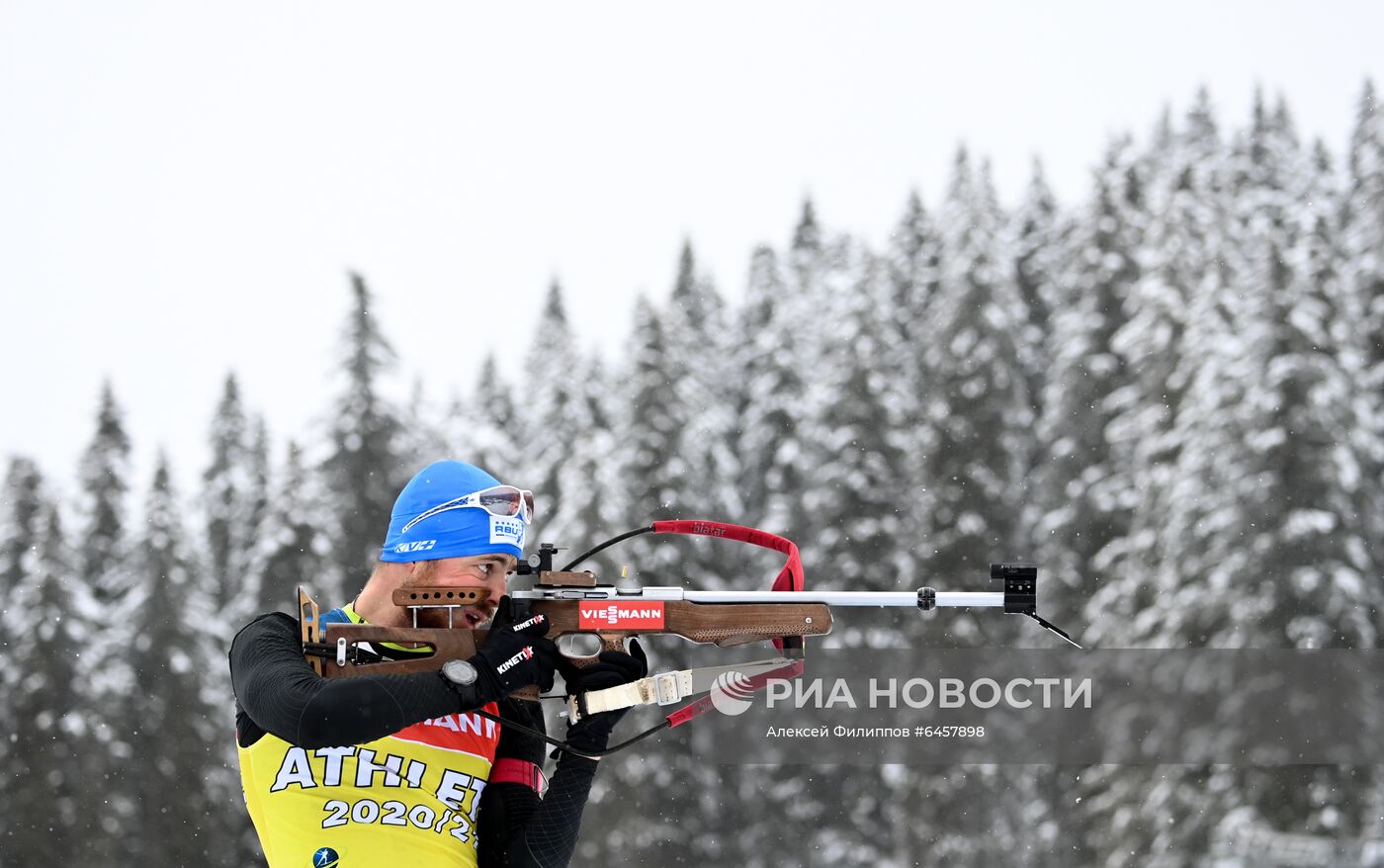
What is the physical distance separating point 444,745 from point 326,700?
711 millimetres

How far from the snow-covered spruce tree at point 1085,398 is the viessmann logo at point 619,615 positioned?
28.9 m

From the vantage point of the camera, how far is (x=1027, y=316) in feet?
137

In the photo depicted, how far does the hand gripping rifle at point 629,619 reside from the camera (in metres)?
3.36

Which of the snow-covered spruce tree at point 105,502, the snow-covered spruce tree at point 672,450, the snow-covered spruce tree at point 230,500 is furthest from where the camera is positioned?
the snow-covered spruce tree at point 230,500

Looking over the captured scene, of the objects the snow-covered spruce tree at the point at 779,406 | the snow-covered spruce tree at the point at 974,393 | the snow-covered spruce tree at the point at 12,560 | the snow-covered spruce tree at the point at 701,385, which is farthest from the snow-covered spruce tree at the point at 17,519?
the snow-covered spruce tree at the point at 974,393

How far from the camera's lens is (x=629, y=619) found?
3625mm

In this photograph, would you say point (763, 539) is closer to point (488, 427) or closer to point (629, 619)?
point (629, 619)

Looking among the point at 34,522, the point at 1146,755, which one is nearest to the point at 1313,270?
the point at 1146,755

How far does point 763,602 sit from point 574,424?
34.9 m

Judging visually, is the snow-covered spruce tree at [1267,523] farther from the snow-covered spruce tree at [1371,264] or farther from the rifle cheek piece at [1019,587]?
the rifle cheek piece at [1019,587]

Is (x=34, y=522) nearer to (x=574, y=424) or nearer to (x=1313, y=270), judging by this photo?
(x=574, y=424)

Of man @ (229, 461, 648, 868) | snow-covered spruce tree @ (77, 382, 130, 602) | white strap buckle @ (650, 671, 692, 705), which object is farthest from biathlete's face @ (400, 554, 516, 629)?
snow-covered spruce tree @ (77, 382, 130, 602)

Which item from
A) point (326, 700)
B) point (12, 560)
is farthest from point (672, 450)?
point (326, 700)

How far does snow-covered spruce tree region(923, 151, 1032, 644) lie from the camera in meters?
33.0
